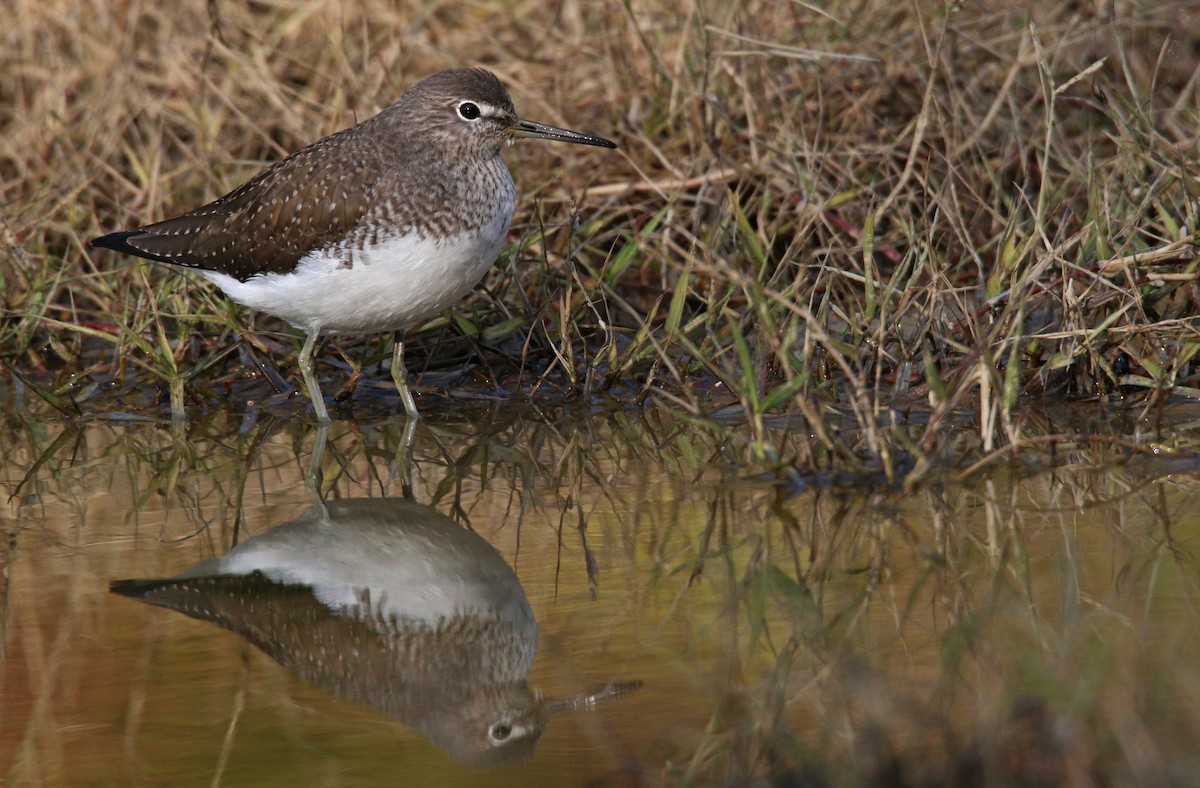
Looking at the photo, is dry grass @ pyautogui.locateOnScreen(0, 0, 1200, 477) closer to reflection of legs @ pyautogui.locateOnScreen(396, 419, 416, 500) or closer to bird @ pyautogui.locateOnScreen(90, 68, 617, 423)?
bird @ pyautogui.locateOnScreen(90, 68, 617, 423)

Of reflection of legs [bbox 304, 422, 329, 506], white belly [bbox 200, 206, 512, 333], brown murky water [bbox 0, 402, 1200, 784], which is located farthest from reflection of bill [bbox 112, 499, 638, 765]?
white belly [bbox 200, 206, 512, 333]

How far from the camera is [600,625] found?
3.75 metres

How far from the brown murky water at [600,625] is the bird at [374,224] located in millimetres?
737

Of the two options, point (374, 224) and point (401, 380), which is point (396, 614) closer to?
point (374, 224)

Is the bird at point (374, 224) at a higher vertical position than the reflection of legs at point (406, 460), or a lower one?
higher

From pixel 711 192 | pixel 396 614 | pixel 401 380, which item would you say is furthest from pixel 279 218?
pixel 396 614

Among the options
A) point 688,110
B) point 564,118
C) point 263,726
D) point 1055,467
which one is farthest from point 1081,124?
point 263,726

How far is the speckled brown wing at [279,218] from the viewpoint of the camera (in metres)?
5.71

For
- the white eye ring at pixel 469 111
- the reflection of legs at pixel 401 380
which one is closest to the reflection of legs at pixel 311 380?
the reflection of legs at pixel 401 380

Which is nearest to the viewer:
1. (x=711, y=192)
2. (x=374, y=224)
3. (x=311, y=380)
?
(x=374, y=224)

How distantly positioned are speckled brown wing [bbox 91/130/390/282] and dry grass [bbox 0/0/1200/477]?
1.08 ft

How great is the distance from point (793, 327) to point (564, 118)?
3.40 meters

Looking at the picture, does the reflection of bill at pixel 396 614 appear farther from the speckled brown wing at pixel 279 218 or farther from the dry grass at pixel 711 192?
the speckled brown wing at pixel 279 218

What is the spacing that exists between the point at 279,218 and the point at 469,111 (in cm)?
91
